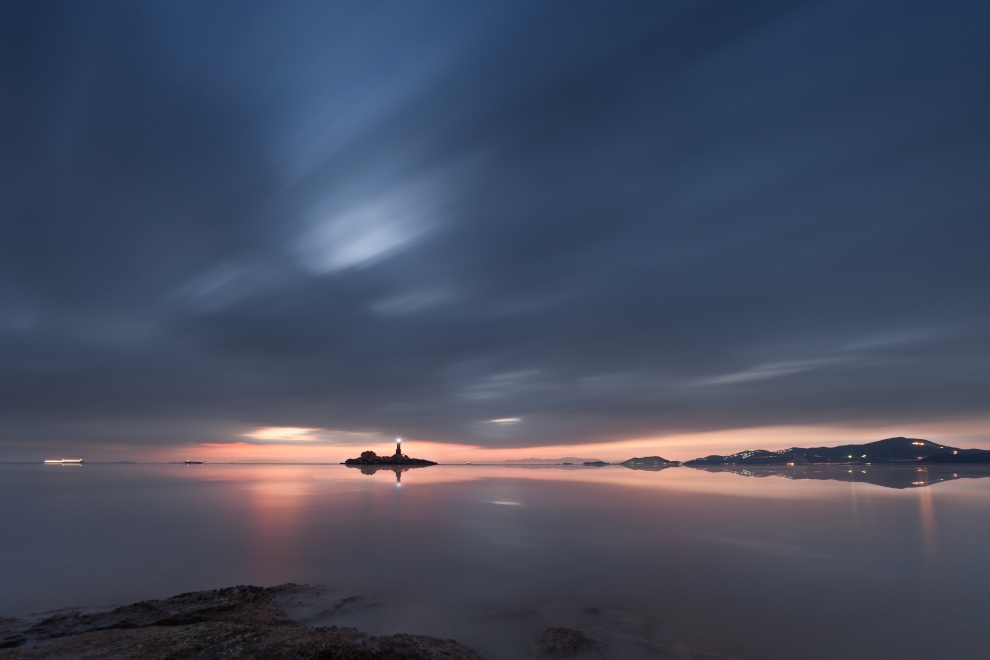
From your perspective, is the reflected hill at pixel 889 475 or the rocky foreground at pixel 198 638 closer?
the rocky foreground at pixel 198 638

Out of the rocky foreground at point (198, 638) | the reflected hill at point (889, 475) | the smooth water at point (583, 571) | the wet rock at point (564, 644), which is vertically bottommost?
the reflected hill at point (889, 475)

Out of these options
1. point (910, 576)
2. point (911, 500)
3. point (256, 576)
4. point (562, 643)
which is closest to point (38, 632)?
point (256, 576)

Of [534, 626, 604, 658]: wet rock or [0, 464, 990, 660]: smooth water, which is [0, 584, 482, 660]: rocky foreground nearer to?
[534, 626, 604, 658]: wet rock

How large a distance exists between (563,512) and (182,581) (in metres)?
22.8

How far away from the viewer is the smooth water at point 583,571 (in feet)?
32.0

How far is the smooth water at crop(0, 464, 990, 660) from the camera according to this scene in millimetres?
9750

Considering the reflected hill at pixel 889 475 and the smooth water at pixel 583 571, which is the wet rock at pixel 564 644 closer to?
the smooth water at pixel 583 571

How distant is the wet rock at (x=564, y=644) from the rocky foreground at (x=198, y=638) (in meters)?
1.47

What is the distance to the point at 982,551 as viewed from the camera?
17.9 m

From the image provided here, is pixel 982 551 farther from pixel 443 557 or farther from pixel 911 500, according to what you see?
pixel 911 500

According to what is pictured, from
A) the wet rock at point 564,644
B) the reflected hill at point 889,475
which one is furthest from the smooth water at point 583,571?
the reflected hill at point 889,475

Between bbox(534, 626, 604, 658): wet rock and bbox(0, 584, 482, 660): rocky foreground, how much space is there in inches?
57.7

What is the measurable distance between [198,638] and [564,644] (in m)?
6.60

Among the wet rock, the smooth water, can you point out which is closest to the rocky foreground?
the wet rock
